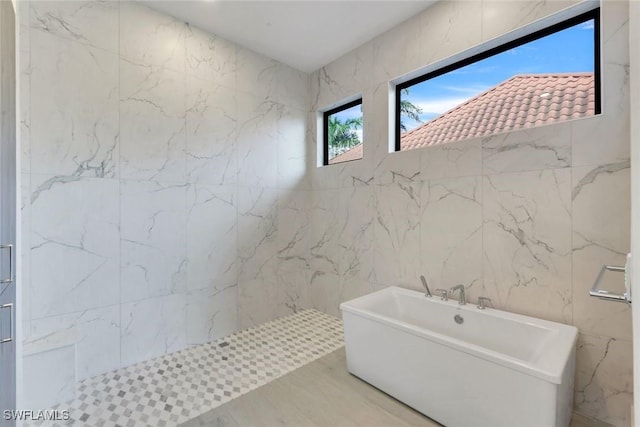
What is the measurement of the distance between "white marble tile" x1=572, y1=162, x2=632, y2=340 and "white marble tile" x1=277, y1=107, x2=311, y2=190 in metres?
2.64

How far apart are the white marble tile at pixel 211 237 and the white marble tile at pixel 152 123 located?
1.01 ft

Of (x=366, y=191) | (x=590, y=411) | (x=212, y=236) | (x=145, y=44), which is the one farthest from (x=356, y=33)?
(x=590, y=411)

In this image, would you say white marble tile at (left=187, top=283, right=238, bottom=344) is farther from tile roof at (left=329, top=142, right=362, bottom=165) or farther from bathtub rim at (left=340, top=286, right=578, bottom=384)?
tile roof at (left=329, top=142, right=362, bottom=165)

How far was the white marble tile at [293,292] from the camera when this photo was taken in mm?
3504

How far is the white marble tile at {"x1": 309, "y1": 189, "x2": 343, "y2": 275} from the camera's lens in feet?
11.4

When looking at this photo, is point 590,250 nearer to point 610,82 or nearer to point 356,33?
point 610,82

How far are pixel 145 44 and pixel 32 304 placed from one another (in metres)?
2.19

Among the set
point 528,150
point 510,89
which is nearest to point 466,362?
point 528,150

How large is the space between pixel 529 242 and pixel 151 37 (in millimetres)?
3444

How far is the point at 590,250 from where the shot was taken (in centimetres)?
183

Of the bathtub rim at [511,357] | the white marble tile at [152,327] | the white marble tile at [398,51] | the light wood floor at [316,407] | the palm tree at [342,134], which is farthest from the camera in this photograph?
the palm tree at [342,134]

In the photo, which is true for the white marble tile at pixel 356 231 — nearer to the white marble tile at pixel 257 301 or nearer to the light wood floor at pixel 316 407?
the white marble tile at pixel 257 301

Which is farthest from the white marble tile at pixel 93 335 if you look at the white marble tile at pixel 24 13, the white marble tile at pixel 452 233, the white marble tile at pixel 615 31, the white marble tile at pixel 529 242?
the white marble tile at pixel 615 31

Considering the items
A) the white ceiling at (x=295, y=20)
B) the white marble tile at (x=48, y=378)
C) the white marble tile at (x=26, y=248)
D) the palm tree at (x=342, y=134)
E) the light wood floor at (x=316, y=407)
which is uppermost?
the white ceiling at (x=295, y=20)
